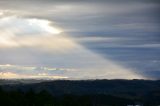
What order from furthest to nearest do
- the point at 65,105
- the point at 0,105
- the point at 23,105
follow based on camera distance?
the point at 65,105 < the point at 23,105 < the point at 0,105

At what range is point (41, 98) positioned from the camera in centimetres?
17762

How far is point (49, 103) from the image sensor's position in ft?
571

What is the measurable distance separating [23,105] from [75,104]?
3031 cm

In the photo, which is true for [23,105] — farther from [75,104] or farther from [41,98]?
[75,104]

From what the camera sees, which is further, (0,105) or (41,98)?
(41,98)

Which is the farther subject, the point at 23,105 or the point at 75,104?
the point at 75,104

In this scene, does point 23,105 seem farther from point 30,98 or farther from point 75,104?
point 75,104

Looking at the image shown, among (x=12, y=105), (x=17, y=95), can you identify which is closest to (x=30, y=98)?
(x=17, y=95)

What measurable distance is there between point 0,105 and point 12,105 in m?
5.73

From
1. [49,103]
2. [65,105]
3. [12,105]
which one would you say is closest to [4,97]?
[12,105]

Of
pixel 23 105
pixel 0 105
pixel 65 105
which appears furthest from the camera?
pixel 65 105

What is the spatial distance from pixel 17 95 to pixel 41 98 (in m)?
9.76

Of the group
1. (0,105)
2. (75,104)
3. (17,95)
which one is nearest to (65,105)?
(75,104)

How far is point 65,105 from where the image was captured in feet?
625
